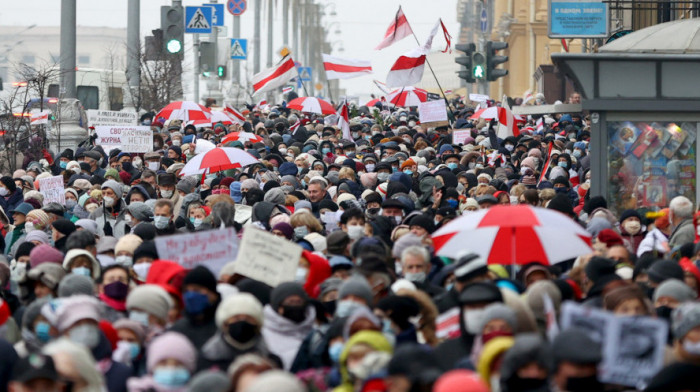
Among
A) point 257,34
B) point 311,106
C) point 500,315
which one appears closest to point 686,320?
point 500,315

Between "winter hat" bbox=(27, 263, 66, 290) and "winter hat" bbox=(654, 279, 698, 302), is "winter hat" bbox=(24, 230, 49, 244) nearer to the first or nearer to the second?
"winter hat" bbox=(27, 263, 66, 290)

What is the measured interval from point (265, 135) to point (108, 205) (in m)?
12.4

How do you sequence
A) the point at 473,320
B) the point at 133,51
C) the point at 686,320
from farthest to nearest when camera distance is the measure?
1. the point at 133,51
2. the point at 473,320
3. the point at 686,320

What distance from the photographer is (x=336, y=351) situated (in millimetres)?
7324

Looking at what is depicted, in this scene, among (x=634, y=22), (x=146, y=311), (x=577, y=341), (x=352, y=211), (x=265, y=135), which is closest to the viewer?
(x=577, y=341)

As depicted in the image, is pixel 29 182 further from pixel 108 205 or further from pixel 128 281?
pixel 128 281

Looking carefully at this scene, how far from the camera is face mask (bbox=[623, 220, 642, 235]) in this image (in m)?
12.8

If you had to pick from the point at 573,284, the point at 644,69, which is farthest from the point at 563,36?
the point at 573,284

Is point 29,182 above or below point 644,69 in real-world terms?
below

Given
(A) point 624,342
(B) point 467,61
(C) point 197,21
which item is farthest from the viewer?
(C) point 197,21

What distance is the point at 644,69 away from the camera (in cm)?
1518

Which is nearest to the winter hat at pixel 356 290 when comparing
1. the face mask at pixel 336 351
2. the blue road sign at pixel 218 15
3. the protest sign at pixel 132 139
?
the face mask at pixel 336 351

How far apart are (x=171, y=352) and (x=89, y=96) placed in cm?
3229

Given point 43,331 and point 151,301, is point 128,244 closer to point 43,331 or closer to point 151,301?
point 151,301
